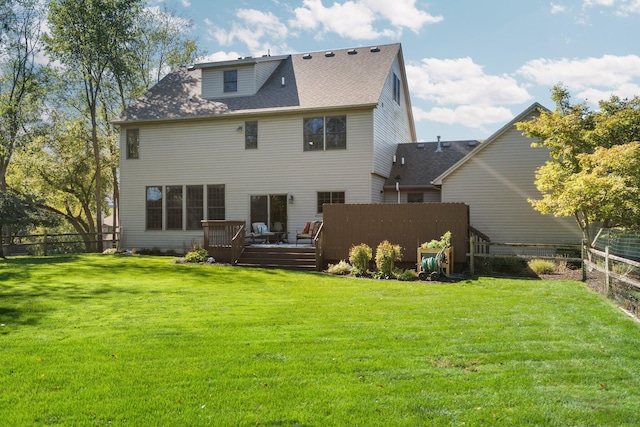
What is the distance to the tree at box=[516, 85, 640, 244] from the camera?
11062 mm

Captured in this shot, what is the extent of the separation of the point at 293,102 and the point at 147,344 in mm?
14709

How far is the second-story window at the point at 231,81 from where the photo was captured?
20844mm

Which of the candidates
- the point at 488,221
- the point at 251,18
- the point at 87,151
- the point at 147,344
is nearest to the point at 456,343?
the point at 147,344

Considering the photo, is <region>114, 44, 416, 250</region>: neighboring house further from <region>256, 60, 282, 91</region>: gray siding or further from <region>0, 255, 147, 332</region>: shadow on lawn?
<region>0, 255, 147, 332</region>: shadow on lawn

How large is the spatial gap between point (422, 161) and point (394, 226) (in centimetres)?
748

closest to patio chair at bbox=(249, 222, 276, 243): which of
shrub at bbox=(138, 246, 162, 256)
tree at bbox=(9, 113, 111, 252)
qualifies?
shrub at bbox=(138, 246, 162, 256)

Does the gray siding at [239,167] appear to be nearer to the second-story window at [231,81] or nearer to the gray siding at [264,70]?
the second-story window at [231,81]

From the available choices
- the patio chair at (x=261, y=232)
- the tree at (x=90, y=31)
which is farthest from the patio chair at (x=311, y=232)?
the tree at (x=90, y=31)

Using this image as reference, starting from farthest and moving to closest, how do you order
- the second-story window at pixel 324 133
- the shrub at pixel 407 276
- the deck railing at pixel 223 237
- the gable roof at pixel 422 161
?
1. the gable roof at pixel 422 161
2. the second-story window at pixel 324 133
3. the deck railing at pixel 223 237
4. the shrub at pixel 407 276

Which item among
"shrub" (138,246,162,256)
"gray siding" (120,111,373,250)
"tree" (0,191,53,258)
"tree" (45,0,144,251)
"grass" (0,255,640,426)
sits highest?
"tree" (45,0,144,251)

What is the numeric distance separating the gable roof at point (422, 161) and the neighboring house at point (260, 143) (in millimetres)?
633

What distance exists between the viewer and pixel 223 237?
1620 cm

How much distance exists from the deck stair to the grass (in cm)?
540

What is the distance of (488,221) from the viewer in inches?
663
